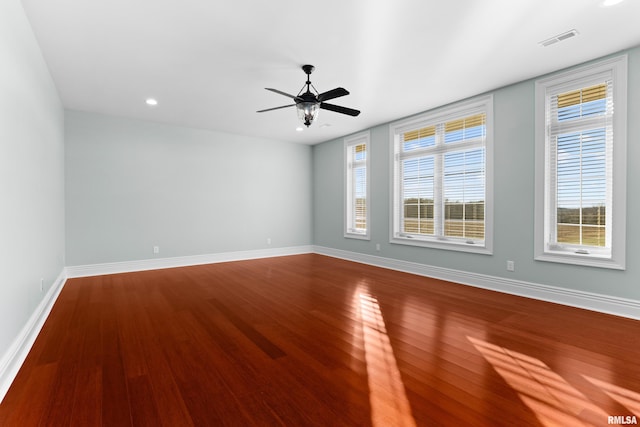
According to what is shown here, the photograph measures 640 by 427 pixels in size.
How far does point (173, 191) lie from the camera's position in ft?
19.5

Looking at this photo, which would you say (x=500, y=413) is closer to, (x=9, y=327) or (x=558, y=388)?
(x=558, y=388)

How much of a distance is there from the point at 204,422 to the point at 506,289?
4.05 m

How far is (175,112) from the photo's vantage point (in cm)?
518

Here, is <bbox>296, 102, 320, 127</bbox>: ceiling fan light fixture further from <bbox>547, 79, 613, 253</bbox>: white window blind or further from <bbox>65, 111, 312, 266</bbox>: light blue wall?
<bbox>65, 111, 312, 266</bbox>: light blue wall

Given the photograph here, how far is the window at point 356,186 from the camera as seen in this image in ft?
21.9

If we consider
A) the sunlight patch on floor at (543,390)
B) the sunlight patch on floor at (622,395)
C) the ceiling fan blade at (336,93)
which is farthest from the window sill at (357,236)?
the sunlight patch on floor at (622,395)

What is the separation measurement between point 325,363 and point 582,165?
3.72m

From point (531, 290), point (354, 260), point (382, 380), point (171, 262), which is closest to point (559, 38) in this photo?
point (531, 290)

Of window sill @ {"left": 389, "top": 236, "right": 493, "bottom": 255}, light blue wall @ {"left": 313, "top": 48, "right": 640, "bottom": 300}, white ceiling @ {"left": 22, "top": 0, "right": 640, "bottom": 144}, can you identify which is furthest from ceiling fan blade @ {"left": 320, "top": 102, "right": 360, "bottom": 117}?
window sill @ {"left": 389, "top": 236, "right": 493, "bottom": 255}

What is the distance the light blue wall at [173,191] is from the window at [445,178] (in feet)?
9.80

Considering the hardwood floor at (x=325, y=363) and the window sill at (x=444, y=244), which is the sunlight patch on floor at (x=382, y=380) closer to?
the hardwood floor at (x=325, y=363)

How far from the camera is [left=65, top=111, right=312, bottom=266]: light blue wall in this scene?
16.8 ft

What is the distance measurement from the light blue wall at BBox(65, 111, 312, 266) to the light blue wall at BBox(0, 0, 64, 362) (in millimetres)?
1434

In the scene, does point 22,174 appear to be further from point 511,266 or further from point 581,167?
point 581,167
